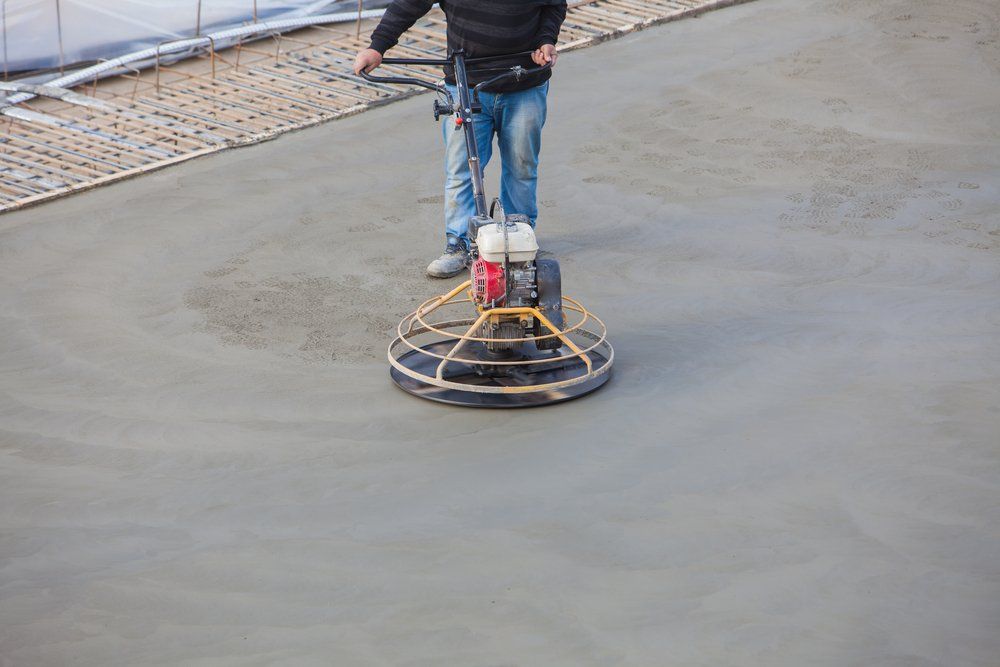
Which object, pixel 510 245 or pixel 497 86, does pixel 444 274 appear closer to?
pixel 497 86

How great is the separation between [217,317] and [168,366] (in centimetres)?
48

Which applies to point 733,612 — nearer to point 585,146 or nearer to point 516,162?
point 516,162

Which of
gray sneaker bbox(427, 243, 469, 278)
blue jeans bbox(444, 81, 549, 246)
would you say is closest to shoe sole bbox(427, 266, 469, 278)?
gray sneaker bbox(427, 243, 469, 278)

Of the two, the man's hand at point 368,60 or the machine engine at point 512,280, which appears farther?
the man's hand at point 368,60

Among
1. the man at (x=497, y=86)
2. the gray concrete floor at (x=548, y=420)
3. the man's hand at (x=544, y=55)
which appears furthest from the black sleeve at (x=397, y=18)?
the gray concrete floor at (x=548, y=420)

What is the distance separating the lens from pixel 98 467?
11.7 ft

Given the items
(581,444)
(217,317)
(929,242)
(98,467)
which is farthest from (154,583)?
(929,242)

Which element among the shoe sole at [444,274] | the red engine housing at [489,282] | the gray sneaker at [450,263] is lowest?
the shoe sole at [444,274]

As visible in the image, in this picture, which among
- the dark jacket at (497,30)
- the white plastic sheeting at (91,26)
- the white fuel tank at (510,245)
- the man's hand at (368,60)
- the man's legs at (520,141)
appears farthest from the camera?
the white plastic sheeting at (91,26)

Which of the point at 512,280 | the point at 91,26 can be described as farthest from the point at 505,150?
the point at 91,26

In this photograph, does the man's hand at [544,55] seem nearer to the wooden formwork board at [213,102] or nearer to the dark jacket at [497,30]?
the dark jacket at [497,30]

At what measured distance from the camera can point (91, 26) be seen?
27.7 ft

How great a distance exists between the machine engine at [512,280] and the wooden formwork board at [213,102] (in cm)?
313

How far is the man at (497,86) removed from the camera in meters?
4.61
